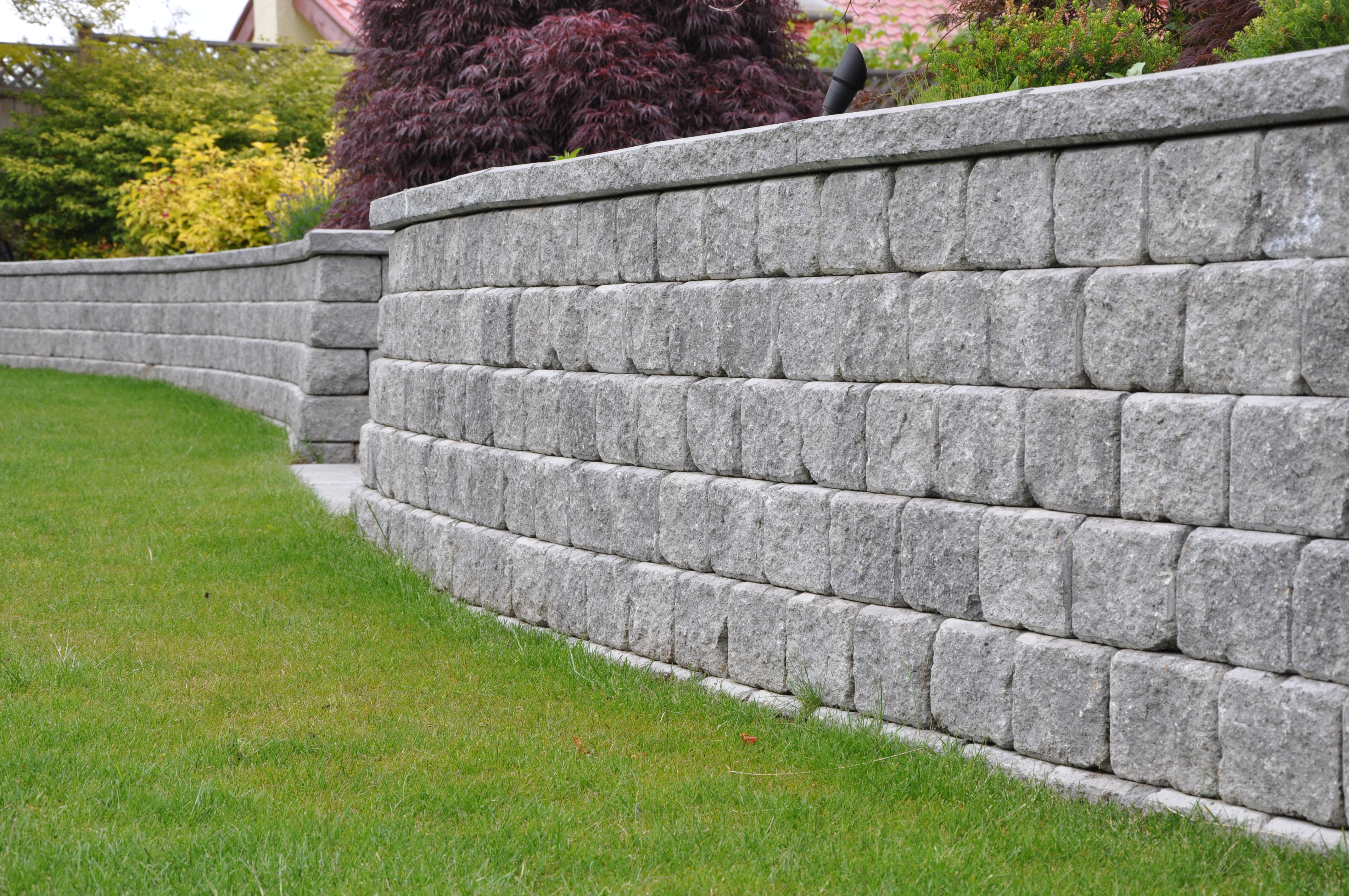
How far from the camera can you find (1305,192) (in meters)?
3.14

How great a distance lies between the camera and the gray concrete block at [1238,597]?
320 centimetres

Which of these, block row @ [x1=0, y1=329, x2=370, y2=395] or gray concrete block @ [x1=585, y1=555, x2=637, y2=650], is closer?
gray concrete block @ [x1=585, y1=555, x2=637, y2=650]

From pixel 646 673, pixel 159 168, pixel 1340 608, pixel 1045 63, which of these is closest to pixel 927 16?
pixel 159 168

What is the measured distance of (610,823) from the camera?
141 inches

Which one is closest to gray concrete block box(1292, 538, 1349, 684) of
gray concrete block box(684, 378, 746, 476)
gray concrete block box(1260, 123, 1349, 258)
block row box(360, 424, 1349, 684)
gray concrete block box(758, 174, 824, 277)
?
block row box(360, 424, 1349, 684)

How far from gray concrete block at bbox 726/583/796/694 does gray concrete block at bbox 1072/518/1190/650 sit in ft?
3.71

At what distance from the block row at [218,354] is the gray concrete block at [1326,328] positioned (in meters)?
8.07

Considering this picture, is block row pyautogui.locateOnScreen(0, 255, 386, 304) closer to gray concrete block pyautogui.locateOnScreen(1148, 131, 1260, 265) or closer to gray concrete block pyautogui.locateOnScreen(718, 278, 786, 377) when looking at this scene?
gray concrete block pyautogui.locateOnScreen(718, 278, 786, 377)

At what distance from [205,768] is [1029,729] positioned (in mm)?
2366

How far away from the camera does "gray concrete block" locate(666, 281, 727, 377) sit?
15.6ft

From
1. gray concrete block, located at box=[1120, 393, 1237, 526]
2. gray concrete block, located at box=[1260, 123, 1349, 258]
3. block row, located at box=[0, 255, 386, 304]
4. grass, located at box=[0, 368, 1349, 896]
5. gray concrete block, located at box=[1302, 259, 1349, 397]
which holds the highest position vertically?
block row, located at box=[0, 255, 386, 304]

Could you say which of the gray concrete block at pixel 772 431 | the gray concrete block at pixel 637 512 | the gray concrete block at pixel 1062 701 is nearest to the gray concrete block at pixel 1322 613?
the gray concrete block at pixel 1062 701

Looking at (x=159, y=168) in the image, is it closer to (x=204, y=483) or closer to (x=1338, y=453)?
(x=204, y=483)

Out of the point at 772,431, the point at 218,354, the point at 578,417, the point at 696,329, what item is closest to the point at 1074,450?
the point at 772,431
